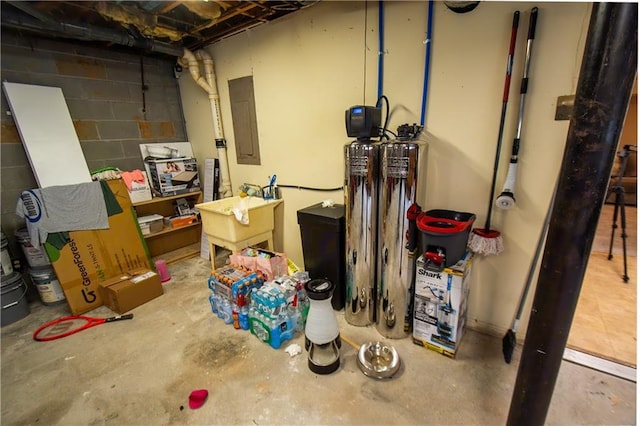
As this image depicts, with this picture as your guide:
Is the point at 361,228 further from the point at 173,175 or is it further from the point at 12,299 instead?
the point at 12,299

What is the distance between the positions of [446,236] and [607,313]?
1.57m

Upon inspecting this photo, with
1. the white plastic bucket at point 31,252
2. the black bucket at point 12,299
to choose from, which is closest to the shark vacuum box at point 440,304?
the white plastic bucket at point 31,252

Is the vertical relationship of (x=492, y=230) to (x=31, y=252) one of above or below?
above

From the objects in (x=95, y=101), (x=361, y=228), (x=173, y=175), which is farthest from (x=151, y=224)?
(x=361, y=228)

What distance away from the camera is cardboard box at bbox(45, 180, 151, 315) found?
7.04 ft

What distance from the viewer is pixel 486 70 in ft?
4.90

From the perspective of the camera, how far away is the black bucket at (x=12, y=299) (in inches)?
82.1

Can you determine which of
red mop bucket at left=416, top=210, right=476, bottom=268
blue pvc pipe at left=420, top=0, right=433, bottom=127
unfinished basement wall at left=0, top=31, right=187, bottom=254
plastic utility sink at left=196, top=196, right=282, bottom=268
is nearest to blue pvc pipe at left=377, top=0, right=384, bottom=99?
blue pvc pipe at left=420, top=0, right=433, bottom=127

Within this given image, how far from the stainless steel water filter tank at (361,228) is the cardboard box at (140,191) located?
2.27m

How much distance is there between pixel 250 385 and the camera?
4.88 feet

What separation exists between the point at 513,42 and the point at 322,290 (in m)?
1.62

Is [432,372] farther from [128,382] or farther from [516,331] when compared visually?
[128,382]

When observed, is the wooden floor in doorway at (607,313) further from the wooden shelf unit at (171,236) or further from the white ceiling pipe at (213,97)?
the wooden shelf unit at (171,236)

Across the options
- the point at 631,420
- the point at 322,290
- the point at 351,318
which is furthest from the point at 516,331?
the point at 322,290
